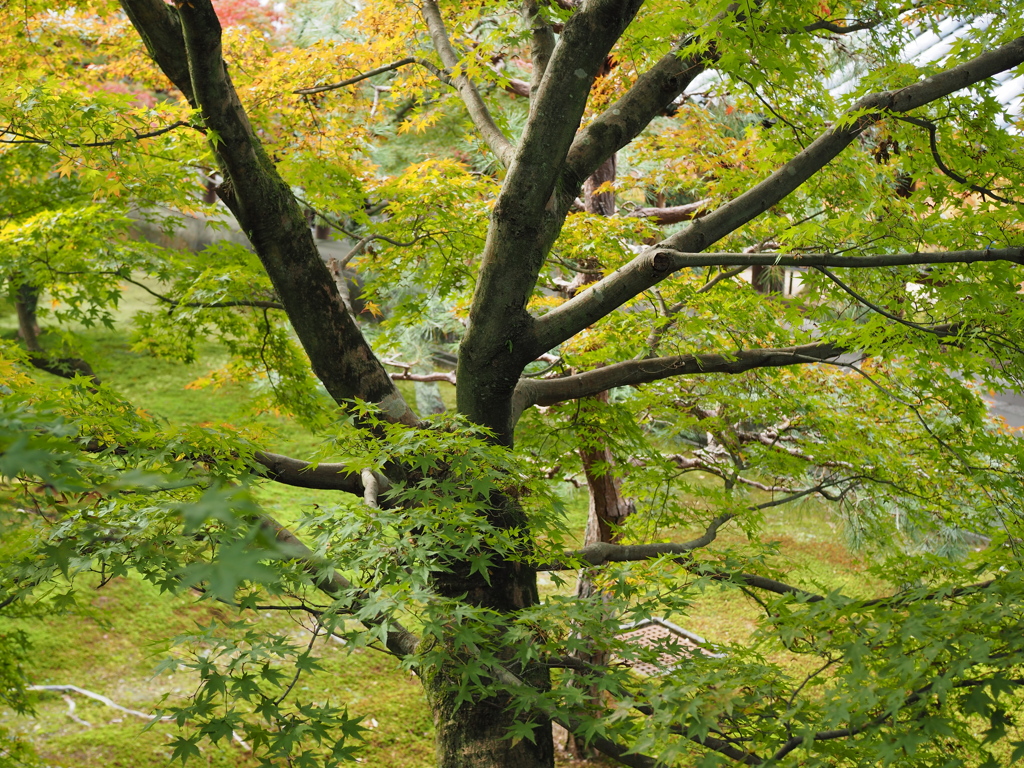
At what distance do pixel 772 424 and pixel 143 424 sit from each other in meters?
4.32

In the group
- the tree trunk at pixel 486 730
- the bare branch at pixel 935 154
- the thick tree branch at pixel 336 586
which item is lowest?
the tree trunk at pixel 486 730

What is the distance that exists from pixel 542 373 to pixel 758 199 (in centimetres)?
263

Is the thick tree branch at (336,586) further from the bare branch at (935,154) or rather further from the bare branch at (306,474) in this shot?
the bare branch at (935,154)

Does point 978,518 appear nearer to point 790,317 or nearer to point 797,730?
point 790,317

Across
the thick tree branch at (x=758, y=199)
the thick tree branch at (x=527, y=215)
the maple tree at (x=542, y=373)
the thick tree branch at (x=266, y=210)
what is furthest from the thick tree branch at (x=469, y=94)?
the thick tree branch at (x=266, y=210)

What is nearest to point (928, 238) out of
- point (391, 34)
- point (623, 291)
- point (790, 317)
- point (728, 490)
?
point (790, 317)

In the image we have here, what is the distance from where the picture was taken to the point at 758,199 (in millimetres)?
2975

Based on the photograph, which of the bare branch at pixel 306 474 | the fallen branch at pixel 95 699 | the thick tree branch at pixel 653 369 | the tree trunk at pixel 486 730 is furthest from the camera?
the fallen branch at pixel 95 699

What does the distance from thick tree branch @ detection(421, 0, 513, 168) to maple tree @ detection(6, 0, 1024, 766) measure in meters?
0.03

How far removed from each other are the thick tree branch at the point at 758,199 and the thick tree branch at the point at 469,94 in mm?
977

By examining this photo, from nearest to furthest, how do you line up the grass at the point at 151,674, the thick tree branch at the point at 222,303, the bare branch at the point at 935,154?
the bare branch at the point at 935,154
the thick tree branch at the point at 222,303
the grass at the point at 151,674

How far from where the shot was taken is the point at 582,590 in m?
5.62

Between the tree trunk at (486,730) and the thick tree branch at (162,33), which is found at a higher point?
the thick tree branch at (162,33)

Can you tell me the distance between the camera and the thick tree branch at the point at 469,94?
3.88 meters
